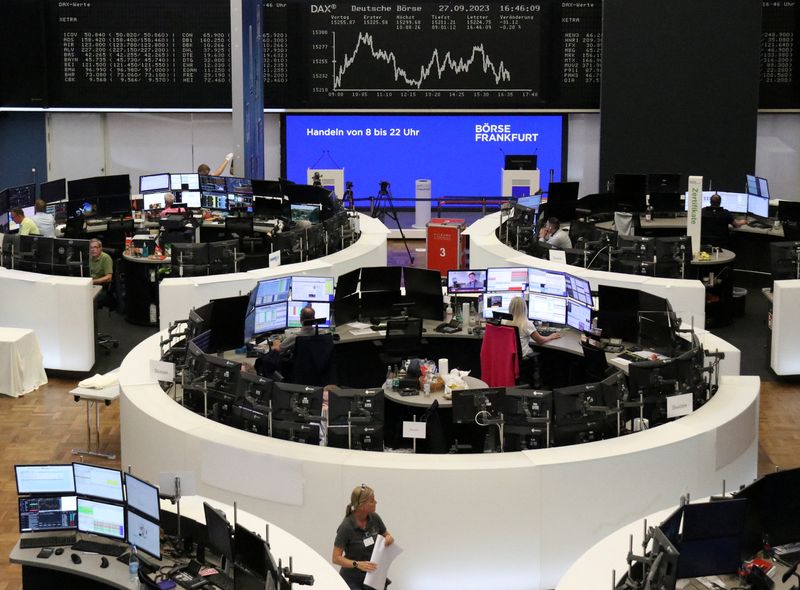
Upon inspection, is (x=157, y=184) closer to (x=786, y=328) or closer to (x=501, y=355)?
(x=501, y=355)

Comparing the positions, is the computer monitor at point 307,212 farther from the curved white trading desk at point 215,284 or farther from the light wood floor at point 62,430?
the light wood floor at point 62,430

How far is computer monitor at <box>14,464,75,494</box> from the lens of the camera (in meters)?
7.07

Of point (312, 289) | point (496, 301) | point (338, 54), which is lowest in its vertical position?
point (496, 301)

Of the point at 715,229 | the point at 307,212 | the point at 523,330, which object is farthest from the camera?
the point at 715,229

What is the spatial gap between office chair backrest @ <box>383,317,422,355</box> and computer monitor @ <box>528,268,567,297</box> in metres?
1.18

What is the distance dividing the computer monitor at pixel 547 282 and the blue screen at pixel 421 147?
27.9 ft

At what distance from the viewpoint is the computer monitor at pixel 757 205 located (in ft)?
53.7

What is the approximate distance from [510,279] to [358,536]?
4.59 m

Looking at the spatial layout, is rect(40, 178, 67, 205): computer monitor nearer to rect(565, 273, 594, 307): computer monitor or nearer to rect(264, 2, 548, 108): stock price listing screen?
rect(264, 2, 548, 108): stock price listing screen

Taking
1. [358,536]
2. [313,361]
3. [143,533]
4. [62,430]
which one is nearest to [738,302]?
[313,361]

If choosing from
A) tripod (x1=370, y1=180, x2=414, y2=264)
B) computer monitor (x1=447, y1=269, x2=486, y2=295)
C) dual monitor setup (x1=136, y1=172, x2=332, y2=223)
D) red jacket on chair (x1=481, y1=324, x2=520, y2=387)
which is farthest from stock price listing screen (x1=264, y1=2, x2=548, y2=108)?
red jacket on chair (x1=481, y1=324, x2=520, y2=387)

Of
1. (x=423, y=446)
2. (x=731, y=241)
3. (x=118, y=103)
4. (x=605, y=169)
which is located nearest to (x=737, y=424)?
(x=423, y=446)

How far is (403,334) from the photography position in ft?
35.2

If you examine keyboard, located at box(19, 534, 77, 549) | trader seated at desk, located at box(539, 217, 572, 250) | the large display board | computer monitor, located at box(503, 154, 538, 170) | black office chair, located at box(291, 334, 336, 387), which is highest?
the large display board
